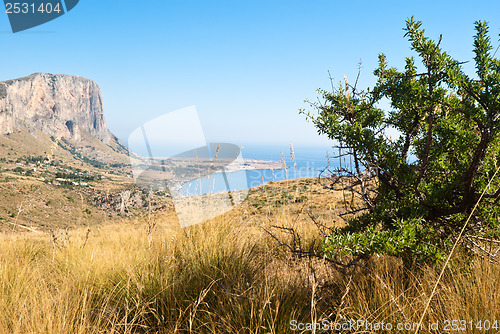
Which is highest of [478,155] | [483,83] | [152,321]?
[483,83]

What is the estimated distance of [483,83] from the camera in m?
1.66

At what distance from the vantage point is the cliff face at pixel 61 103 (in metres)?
137

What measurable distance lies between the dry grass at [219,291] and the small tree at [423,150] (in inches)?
10.1

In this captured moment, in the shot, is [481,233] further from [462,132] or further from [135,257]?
[135,257]

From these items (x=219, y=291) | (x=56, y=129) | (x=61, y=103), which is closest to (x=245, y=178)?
(x=219, y=291)

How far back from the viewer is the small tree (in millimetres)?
1694

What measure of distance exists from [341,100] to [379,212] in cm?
97

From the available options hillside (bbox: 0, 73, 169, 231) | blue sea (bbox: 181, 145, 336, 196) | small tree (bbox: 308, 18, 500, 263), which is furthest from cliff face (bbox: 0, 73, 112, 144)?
small tree (bbox: 308, 18, 500, 263)

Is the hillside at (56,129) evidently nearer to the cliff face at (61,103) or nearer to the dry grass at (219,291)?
the cliff face at (61,103)

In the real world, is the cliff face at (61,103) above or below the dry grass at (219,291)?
above

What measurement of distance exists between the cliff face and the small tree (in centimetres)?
14799

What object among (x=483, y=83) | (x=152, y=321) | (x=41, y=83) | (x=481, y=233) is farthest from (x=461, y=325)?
(x=41, y=83)

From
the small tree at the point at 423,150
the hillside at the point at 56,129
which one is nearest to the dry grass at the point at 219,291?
the small tree at the point at 423,150

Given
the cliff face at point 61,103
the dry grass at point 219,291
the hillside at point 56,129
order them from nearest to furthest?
1. the dry grass at point 219,291
2. the hillside at point 56,129
3. the cliff face at point 61,103
